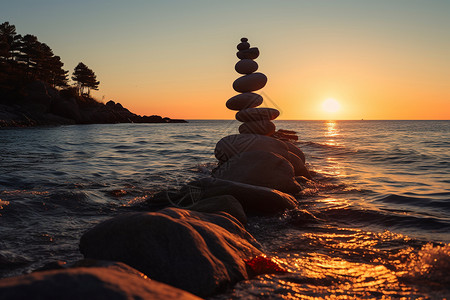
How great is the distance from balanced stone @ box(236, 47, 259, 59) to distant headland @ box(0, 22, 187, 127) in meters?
36.7

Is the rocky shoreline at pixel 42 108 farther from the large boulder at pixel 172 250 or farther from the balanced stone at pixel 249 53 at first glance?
the large boulder at pixel 172 250

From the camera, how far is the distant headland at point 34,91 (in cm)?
4509

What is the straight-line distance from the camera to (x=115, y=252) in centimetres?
340

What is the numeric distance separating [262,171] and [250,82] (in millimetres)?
5221

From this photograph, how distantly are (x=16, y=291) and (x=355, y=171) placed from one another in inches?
486

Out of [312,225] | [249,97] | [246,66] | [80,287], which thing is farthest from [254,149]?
[80,287]

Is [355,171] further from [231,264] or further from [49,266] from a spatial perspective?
[49,266]

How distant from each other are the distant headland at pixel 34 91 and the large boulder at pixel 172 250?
43029mm

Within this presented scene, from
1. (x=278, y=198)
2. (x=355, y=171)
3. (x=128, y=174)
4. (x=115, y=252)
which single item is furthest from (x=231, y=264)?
(x=355, y=171)

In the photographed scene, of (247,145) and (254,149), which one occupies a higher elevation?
(247,145)

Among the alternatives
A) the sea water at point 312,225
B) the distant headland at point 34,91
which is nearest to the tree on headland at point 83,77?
the distant headland at point 34,91

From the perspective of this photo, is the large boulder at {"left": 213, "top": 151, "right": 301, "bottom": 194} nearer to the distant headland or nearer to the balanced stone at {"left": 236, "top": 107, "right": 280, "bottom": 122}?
the balanced stone at {"left": 236, "top": 107, "right": 280, "bottom": 122}

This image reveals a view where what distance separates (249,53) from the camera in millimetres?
12719

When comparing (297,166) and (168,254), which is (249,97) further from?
(168,254)
